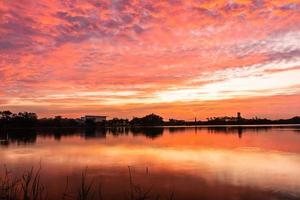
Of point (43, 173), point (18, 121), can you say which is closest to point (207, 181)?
point (43, 173)

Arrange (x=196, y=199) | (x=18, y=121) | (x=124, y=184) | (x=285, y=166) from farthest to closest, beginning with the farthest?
(x=18, y=121) → (x=285, y=166) → (x=124, y=184) → (x=196, y=199)

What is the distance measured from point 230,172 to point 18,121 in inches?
5233

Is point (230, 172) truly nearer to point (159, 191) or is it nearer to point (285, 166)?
point (285, 166)

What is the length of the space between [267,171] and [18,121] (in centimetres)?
13386

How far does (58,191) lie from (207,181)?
7.35m

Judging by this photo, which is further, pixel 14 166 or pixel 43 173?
pixel 14 166

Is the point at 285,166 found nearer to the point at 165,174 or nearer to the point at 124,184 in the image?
the point at 165,174

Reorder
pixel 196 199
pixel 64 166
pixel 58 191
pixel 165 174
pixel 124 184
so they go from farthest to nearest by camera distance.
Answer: pixel 64 166 → pixel 165 174 → pixel 124 184 → pixel 58 191 → pixel 196 199

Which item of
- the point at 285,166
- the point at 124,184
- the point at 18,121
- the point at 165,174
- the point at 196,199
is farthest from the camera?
the point at 18,121

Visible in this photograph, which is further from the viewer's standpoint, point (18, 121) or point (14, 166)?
point (18, 121)

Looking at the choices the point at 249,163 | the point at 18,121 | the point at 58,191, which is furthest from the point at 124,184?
the point at 18,121

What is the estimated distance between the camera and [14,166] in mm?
24266

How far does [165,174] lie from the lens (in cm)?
2062

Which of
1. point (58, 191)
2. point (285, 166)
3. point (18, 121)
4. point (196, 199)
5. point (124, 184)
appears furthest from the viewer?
point (18, 121)
